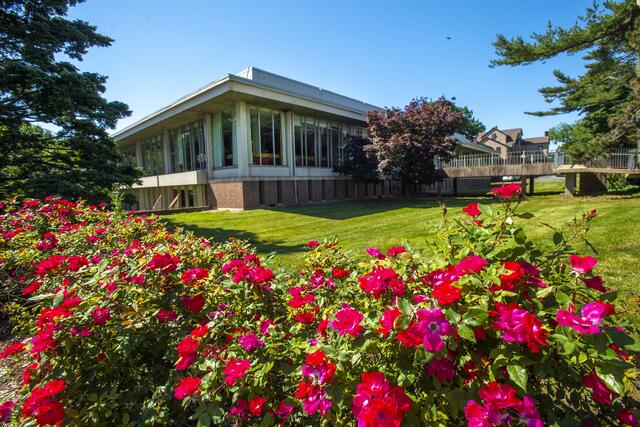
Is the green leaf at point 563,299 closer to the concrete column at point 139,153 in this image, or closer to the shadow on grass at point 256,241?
the shadow on grass at point 256,241

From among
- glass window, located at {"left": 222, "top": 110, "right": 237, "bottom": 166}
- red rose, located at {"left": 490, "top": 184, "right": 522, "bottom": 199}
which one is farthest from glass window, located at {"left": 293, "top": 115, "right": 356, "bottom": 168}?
red rose, located at {"left": 490, "top": 184, "right": 522, "bottom": 199}

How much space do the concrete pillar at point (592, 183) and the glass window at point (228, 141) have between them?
1932cm

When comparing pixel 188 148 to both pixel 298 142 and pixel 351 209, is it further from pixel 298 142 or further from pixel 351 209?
pixel 351 209

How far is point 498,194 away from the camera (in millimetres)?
1752

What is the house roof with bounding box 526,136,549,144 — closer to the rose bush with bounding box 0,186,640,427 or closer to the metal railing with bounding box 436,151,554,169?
the metal railing with bounding box 436,151,554,169

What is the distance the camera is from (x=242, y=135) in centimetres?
1666

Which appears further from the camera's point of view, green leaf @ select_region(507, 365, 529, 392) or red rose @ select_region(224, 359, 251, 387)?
red rose @ select_region(224, 359, 251, 387)

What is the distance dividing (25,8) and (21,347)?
13.1 m

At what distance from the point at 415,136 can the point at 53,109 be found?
53.0 feet

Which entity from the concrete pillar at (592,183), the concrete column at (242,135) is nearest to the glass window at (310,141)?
the concrete column at (242,135)

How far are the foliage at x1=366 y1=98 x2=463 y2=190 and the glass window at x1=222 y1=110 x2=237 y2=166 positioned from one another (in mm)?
8367

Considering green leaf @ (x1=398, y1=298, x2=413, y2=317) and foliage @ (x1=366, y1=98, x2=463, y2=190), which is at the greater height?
foliage @ (x1=366, y1=98, x2=463, y2=190)

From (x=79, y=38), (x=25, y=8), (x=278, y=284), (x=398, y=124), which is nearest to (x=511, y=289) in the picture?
(x=278, y=284)

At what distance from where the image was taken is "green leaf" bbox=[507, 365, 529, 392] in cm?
106
